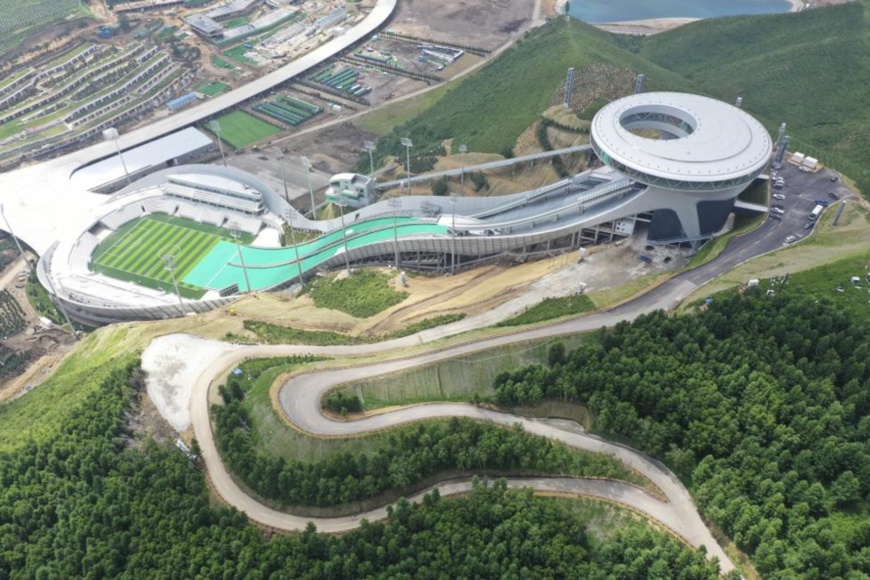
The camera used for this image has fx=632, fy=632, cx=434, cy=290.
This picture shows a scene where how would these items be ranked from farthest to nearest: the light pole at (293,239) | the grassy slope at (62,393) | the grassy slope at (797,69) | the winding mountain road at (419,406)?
1. the grassy slope at (797,69)
2. the light pole at (293,239)
3. the grassy slope at (62,393)
4. the winding mountain road at (419,406)

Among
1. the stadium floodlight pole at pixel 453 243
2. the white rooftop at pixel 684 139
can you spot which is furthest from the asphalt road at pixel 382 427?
the white rooftop at pixel 684 139

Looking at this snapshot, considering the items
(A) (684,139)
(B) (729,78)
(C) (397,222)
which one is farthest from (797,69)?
(C) (397,222)

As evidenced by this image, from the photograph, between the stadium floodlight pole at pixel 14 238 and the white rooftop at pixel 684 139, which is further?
the stadium floodlight pole at pixel 14 238

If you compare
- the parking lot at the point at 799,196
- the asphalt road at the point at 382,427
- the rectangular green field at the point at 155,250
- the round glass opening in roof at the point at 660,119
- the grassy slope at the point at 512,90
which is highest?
the round glass opening in roof at the point at 660,119

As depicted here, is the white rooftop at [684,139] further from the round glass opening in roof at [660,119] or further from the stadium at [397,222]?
the stadium at [397,222]

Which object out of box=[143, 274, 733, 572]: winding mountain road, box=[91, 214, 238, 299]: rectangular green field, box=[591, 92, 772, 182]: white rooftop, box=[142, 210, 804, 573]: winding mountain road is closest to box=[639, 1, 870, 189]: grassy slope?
box=[591, 92, 772, 182]: white rooftop

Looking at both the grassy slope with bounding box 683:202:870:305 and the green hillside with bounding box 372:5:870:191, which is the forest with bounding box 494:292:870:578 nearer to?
the grassy slope with bounding box 683:202:870:305

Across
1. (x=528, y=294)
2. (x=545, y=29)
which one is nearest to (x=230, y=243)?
(x=528, y=294)
